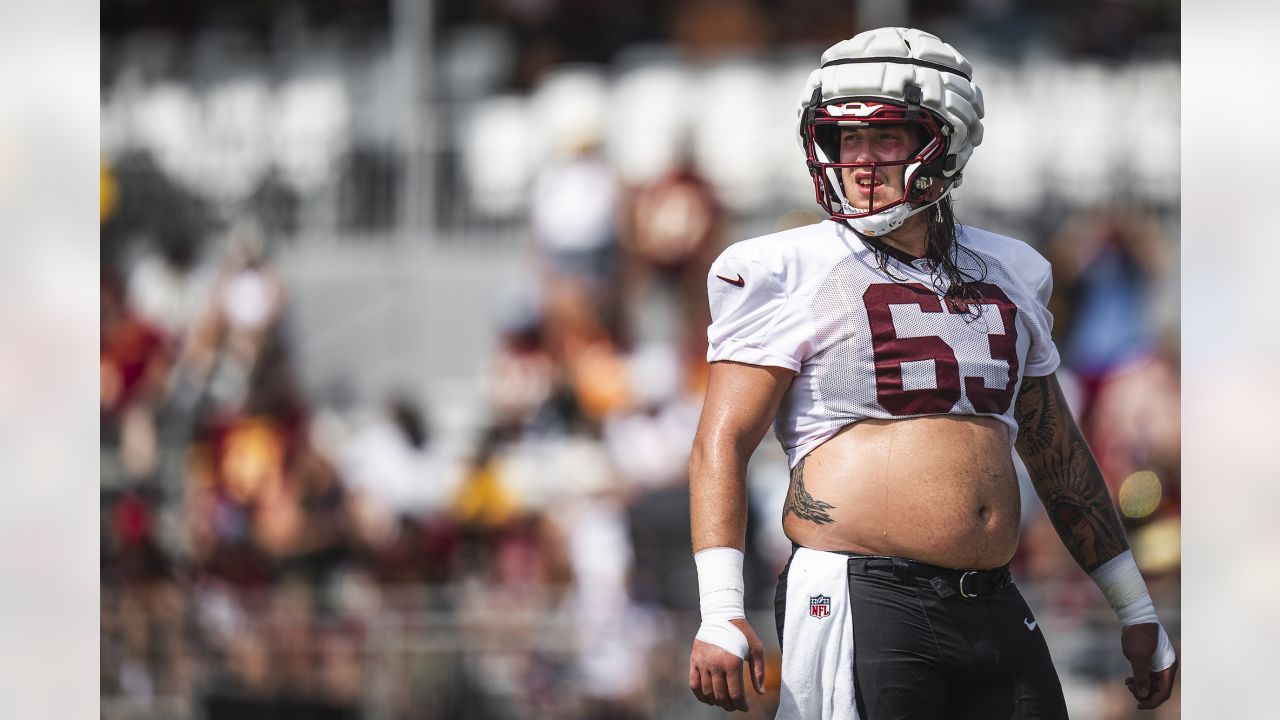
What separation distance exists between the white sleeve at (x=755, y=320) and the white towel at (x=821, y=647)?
0.39 m

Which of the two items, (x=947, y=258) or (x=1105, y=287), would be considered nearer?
(x=947, y=258)

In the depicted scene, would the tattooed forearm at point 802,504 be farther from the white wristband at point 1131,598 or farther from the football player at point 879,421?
the white wristband at point 1131,598

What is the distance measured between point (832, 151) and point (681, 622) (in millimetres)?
4624

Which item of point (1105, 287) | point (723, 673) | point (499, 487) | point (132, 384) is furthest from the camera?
point (132, 384)

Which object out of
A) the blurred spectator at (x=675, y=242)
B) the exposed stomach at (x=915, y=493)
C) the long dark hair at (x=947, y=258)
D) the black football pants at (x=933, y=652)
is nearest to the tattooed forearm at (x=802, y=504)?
the exposed stomach at (x=915, y=493)

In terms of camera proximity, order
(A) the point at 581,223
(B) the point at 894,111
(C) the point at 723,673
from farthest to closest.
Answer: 1. (A) the point at 581,223
2. (B) the point at 894,111
3. (C) the point at 723,673

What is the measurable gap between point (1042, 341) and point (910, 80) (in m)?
0.59

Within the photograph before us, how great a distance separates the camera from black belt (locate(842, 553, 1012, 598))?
299cm

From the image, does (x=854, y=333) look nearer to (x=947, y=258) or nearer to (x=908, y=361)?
(x=908, y=361)

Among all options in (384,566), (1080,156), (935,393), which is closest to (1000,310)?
(935,393)

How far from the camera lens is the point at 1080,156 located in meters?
9.36

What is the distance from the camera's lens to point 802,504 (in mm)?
3096

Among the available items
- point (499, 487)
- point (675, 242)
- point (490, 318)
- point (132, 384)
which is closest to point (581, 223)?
point (675, 242)
